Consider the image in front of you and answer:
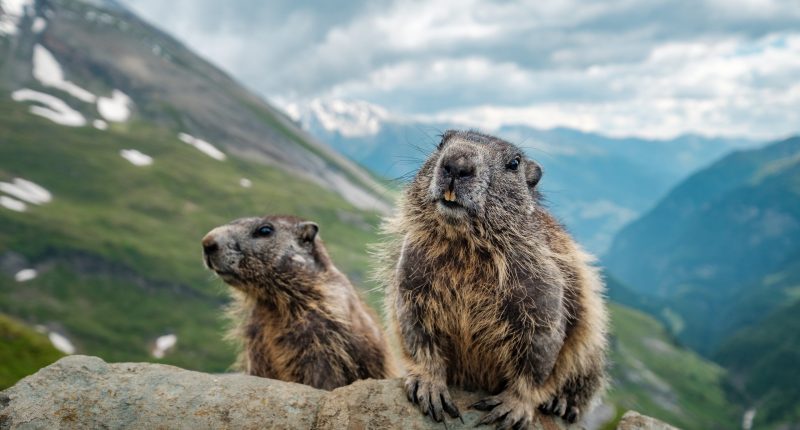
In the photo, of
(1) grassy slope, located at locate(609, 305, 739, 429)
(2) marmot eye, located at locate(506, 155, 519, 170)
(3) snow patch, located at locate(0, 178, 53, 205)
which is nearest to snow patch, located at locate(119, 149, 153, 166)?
(3) snow patch, located at locate(0, 178, 53, 205)

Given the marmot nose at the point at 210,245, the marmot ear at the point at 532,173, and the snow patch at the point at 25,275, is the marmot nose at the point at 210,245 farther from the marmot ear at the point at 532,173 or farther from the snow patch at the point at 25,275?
the snow patch at the point at 25,275

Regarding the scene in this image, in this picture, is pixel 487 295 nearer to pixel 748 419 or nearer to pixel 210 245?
pixel 210 245

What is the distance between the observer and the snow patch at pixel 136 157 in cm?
16512

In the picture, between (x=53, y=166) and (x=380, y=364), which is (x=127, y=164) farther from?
(x=380, y=364)

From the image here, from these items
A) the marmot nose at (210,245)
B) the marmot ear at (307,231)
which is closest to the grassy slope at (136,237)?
the marmot ear at (307,231)

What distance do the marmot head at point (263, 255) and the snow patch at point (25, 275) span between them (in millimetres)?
111701

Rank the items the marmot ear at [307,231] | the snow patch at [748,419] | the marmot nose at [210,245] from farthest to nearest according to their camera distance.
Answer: the snow patch at [748,419]
the marmot ear at [307,231]
the marmot nose at [210,245]

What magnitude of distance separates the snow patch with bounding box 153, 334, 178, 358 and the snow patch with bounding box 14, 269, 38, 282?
2690cm

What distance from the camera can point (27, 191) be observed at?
Answer: 12975cm

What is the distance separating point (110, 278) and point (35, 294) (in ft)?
47.8

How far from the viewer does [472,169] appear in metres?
7.23

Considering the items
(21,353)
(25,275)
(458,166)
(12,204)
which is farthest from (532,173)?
(12,204)

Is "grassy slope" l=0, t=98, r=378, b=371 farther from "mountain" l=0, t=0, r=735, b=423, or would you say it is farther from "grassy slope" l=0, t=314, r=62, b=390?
"grassy slope" l=0, t=314, r=62, b=390

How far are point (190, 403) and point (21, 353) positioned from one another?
1713 inches
